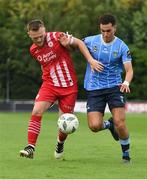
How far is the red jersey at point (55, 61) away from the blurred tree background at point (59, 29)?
53.0m

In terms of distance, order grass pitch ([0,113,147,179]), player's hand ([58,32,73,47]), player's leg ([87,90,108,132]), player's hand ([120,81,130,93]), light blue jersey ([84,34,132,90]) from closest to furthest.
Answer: grass pitch ([0,113,147,179])
player's hand ([120,81,130,93])
light blue jersey ([84,34,132,90])
player's leg ([87,90,108,132])
player's hand ([58,32,73,47])

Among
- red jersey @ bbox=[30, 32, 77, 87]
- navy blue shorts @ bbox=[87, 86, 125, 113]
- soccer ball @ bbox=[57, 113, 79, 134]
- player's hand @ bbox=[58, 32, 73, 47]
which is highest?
player's hand @ bbox=[58, 32, 73, 47]

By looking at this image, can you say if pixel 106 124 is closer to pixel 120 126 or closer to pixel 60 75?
pixel 120 126

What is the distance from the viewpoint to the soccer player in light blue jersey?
11.2m

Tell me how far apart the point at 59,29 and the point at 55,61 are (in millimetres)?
53989

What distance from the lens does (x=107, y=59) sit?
1132 centimetres

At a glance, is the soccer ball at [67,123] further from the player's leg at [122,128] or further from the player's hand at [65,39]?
the player's hand at [65,39]

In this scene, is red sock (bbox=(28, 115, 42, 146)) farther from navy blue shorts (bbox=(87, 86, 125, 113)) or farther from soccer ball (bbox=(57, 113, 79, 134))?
navy blue shorts (bbox=(87, 86, 125, 113))

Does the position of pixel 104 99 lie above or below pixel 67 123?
above

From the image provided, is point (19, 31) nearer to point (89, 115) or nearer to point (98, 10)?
point (98, 10)

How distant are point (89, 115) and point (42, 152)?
2.18 meters

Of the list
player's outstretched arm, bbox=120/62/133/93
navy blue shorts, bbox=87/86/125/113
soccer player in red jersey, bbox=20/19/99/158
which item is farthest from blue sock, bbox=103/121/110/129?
player's outstretched arm, bbox=120/62/133/93

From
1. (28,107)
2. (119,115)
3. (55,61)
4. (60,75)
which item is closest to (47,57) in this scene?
(55,61)

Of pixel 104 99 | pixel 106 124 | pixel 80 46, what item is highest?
pixel 80 46
